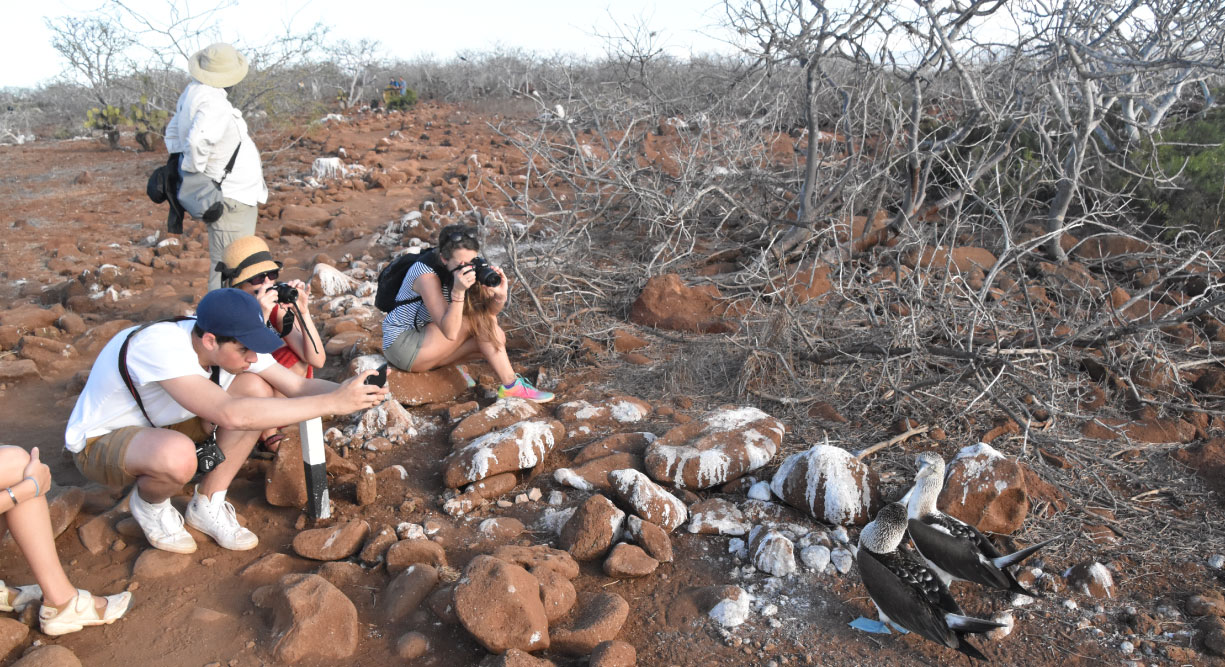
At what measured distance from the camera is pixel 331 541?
8.54 feet

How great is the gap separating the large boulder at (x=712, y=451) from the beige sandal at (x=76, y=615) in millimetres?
1736

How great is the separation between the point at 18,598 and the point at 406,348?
5.76 feet

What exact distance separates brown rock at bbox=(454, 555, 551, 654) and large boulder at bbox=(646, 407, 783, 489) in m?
0.89

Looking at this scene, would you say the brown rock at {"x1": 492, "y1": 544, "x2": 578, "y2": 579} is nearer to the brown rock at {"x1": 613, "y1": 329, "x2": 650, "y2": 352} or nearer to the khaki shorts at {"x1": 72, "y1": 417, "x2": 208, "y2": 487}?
the khaki shorts at {"x1": 72, "y1": 417, "x2": 208, "y2": 487}

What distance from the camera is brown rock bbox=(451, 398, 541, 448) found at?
3.34m

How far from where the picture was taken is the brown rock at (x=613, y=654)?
2.09 metres

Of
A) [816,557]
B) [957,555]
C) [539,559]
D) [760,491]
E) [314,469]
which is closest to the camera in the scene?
[957,555]

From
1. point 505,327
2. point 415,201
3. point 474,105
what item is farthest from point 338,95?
point 505,327

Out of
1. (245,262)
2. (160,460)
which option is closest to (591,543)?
(160,460)

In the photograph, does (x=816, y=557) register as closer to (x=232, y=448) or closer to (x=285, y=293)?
(x=232, y=448)

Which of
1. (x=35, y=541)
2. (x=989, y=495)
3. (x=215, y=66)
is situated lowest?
(x=35, y=541)

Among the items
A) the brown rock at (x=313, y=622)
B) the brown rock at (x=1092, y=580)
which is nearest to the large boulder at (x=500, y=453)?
the brown rock at (x=313, y=622)

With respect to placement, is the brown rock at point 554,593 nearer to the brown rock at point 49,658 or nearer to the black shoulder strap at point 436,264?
the brown rock at point 49,658

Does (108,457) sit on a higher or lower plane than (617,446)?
higher
